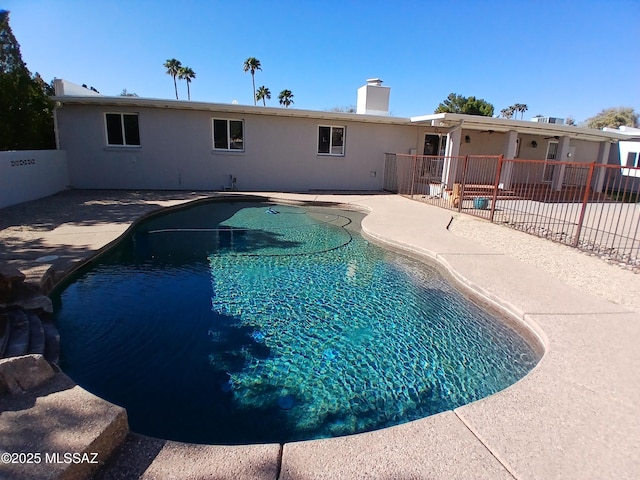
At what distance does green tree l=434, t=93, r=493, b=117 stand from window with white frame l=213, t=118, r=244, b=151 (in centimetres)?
2841

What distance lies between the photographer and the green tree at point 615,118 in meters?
47.8

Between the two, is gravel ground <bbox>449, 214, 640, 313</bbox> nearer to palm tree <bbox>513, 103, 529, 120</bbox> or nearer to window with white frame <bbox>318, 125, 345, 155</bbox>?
window with white frame <bbox>318, 125, 345, 155</bbox>

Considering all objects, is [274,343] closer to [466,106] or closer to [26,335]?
[26,335]

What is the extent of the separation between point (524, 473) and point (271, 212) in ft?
30.5

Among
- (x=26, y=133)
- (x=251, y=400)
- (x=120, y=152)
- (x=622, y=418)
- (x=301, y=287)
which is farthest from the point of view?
(x=120, y=152)

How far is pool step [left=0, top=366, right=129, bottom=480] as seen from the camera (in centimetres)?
165

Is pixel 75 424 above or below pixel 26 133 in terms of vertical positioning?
below

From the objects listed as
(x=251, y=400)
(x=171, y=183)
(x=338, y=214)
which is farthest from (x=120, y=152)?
(x=251, y=400)

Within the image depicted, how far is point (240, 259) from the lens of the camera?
6.42m

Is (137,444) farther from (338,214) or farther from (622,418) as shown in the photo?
(338,214)

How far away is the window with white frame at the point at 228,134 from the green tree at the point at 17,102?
5.33 metres

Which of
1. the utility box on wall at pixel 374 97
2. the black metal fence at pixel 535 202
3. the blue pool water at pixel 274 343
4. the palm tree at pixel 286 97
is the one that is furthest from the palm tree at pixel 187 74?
the blue pool water at pixel 274 343

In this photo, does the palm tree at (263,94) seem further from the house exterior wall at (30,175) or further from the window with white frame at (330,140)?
the house exterior wall at (30,175)

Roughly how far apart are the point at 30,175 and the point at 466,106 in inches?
1417
